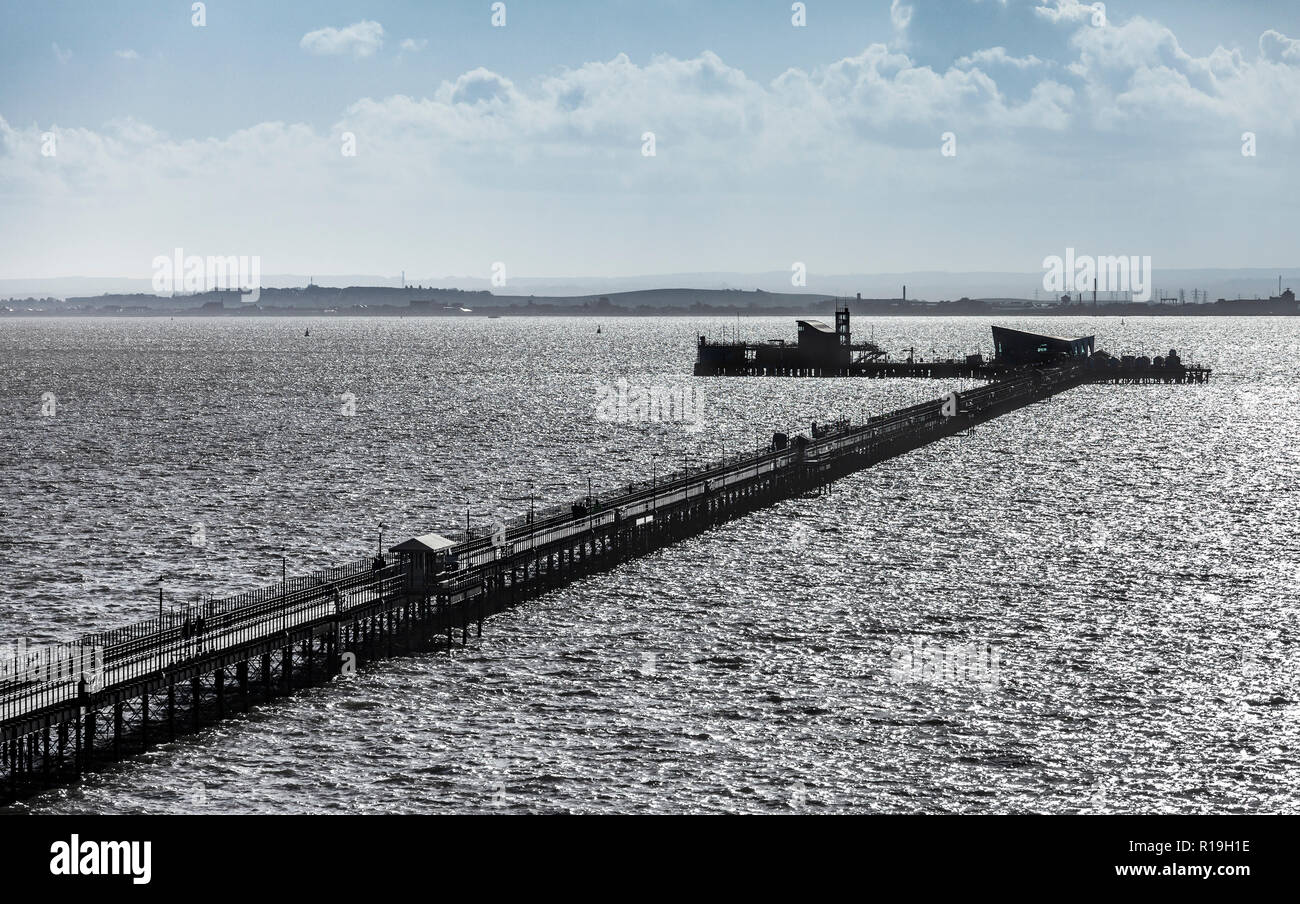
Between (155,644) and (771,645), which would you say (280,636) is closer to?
(155,644)

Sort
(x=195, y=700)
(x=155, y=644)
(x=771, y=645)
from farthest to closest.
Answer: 1. (x=771, y=645)
2. (x=195, y=700)
3. (x=155, y=644)

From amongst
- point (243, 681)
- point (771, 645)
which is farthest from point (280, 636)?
point (771, 645)

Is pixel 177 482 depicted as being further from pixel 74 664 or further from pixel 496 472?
pixel 74 664

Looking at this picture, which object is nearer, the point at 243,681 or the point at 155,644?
the point at 155,644

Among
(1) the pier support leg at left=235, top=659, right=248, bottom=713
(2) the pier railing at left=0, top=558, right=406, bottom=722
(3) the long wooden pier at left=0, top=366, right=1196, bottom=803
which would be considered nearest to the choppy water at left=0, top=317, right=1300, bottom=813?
(1) the pier support leg at left=235, top=659, right=248, bottom=713

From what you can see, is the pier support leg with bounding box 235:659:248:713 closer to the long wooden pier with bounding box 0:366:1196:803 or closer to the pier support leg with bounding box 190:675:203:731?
the long wooden pier with bounding box 0:366:1196:803

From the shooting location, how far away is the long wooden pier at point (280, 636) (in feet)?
153

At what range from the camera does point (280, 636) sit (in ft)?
180

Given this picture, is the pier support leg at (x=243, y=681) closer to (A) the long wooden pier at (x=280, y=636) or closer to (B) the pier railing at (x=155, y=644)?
(A) the long wooden pier at (x=280, y=636)

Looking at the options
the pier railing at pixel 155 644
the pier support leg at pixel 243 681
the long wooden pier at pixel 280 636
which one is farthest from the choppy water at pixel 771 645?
the pier railing at pixel 155 644

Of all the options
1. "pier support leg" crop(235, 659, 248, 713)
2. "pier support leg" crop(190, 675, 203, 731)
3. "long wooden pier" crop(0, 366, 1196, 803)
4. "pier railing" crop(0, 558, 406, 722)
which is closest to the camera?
"long wooden pier" crop(0, 366, 1196, 803)

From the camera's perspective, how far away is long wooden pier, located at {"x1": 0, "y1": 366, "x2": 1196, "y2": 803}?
46594 mm
